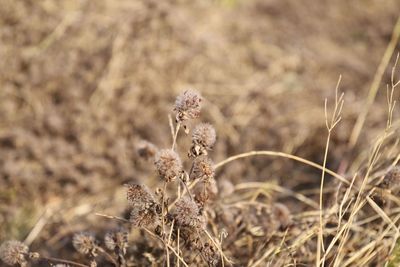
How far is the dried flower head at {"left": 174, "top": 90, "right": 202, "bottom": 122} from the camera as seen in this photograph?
56.2 inches

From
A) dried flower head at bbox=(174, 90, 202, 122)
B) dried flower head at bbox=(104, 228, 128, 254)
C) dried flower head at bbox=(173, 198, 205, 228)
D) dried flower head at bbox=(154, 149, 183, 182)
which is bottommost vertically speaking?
dried flower head at bbox=(104, 228, 128, 254)

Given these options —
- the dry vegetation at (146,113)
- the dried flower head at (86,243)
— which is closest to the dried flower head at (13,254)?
the dried flower head at (86,243)

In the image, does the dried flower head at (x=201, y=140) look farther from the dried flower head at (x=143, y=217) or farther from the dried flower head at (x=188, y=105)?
the dried flower head at (x=143, y=217)

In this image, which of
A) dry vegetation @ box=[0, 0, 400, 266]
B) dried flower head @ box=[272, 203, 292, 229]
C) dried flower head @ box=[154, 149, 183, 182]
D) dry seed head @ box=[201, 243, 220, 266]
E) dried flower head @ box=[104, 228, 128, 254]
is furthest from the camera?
dry vegetation @ box=[0, 0, 400, 266]

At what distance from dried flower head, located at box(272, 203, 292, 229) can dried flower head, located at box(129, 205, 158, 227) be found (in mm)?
535

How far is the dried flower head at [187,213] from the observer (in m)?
1.43

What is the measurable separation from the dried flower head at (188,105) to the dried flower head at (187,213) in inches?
8.0

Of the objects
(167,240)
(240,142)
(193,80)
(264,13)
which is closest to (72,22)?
(193,80)

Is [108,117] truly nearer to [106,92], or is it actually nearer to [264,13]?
[106,92]

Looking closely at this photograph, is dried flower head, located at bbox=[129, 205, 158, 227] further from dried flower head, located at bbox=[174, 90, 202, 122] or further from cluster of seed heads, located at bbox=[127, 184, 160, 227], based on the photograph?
dried flower head, located at bbox=[174, 90, 202, 122]

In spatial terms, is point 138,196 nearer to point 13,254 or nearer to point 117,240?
point 117,240

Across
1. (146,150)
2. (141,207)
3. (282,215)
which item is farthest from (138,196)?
(282,215)

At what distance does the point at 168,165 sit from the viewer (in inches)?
54.4

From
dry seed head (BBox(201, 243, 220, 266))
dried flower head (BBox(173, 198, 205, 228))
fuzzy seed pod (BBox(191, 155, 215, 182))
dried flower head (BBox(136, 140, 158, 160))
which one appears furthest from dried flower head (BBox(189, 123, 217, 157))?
dried flower head (BBox(136, 140, 158, 160))
